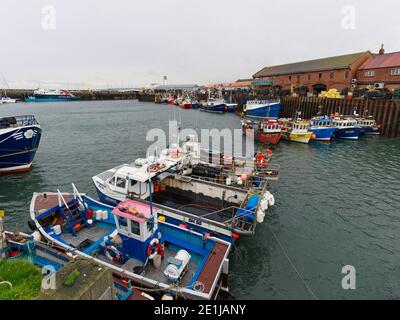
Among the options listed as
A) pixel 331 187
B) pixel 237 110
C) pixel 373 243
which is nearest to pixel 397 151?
pixel 331 187

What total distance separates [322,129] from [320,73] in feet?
121

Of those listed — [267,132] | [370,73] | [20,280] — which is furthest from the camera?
[370,73]

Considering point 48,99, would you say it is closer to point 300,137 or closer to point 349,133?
point 300,137

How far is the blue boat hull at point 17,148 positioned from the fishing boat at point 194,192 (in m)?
12.7

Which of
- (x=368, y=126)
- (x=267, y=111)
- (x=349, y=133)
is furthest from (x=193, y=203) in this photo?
(x=267, y=111)

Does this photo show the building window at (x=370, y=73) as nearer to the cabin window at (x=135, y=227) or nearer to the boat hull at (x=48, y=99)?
the cabin window at (x=135, y=227)

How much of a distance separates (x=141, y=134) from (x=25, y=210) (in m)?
30.9

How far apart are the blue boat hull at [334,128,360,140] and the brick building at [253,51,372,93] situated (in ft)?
93.2

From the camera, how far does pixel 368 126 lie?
1671 inches

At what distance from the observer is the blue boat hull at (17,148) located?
73.9 ft

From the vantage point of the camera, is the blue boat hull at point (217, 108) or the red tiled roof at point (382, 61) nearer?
the red tiled roof at point (382, 61)

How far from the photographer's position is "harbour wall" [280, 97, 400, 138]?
4250 centimetres

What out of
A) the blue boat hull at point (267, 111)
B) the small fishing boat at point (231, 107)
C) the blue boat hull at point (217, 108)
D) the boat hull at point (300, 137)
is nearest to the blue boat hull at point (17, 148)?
the boat hull at point (300, 137)

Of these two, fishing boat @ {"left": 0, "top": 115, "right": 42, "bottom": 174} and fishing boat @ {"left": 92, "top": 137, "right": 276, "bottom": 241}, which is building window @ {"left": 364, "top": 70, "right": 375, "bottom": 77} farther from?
fishing boat @ {"left": 0, "top": 115, "right": 42, "bottom": 174}
